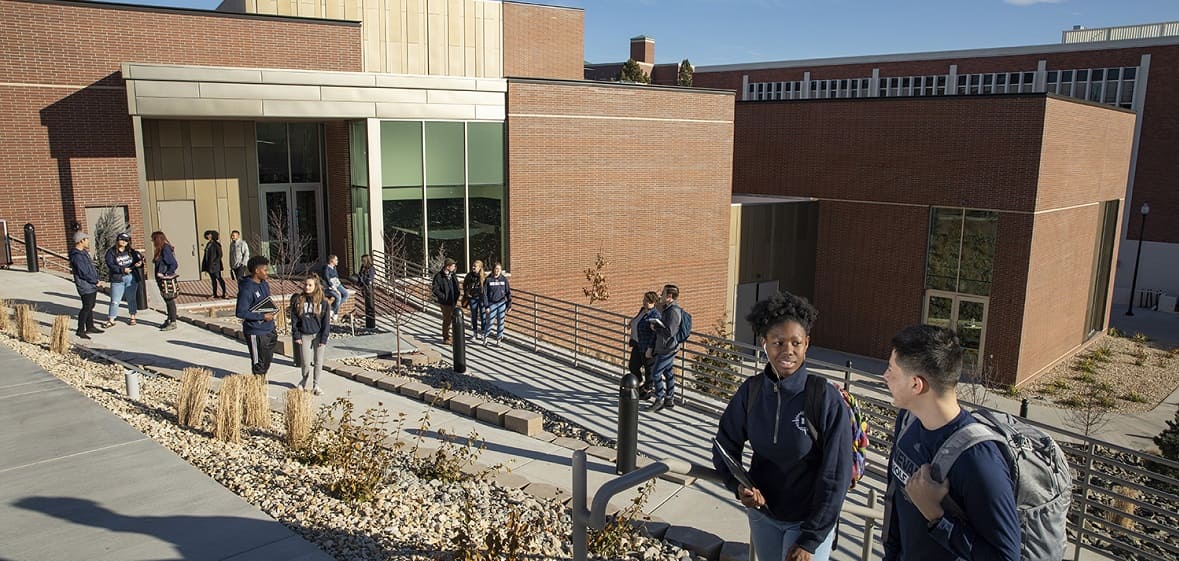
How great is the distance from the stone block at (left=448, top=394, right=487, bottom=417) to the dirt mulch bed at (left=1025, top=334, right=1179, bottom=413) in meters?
17.4

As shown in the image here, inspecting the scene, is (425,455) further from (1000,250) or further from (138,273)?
(1000,250)

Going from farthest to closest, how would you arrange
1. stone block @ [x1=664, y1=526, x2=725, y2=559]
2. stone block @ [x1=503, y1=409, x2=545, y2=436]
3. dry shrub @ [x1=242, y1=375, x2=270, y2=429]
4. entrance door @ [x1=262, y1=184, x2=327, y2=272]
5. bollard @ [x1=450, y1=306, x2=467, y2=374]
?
entrance door @ [x1=262, y1=184, x2=327, y2=272], bollard @ [x1=450, y1=306, x2=467, y2=374], stone block @ [x1=503, y1=409, x2=545, y2=436], dry shrub @ [x1=242, y1=375, x2=270, y2=429], stone block @ [x1=664, y1=526, x2=725, y2=559]

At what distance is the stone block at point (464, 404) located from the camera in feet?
33.9

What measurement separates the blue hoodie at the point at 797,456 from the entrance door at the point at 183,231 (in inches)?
799

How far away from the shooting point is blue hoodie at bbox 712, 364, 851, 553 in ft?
12.6

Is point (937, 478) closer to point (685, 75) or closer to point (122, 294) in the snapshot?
point (122, 294)

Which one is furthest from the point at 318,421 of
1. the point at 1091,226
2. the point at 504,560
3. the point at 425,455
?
the point at 1091,226

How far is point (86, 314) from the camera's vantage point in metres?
13.0

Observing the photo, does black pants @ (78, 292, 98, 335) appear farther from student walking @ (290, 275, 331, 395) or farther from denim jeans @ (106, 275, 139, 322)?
student walking @ (290, 275, 331, 395)

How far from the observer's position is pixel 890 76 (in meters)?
45.3

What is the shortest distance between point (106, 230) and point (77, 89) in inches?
131

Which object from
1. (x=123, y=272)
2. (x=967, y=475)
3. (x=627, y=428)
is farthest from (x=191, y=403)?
(x=967, y=475)

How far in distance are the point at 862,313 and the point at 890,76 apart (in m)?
24.0

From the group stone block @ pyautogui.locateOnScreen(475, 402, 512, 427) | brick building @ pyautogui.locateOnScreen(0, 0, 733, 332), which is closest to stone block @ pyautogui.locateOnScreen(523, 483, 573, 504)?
stone block @ pyautogui.locateOnScreen(475, 402, 512, 427)
